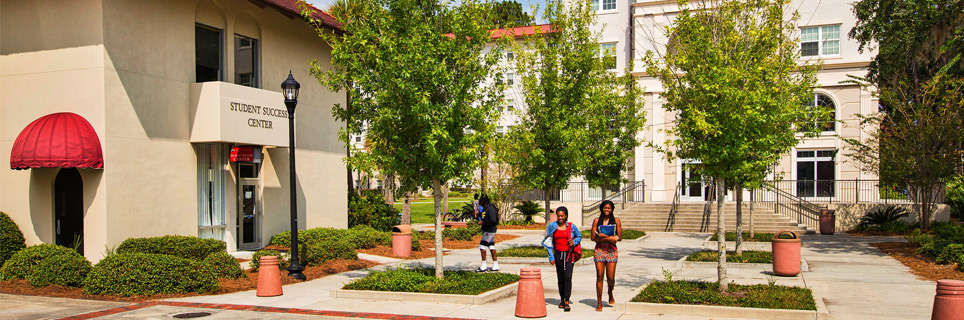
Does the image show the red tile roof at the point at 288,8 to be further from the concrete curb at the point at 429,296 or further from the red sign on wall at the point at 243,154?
the concrete curb at the point at 429,296

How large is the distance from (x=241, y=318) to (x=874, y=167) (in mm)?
23048

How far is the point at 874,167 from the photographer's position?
25.1 meters

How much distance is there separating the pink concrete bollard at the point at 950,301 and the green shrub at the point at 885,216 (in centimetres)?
2092

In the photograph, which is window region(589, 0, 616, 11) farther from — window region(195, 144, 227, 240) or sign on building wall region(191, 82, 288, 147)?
window region(195, 144, 227, 240)

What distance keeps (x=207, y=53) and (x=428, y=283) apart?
9111mm

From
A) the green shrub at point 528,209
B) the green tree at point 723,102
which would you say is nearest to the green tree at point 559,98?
the green tree at point 723,102

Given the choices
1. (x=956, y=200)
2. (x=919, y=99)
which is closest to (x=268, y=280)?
(x=919, y=99)

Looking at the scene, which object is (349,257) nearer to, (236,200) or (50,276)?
(236,200)

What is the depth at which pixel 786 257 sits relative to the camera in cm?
1438

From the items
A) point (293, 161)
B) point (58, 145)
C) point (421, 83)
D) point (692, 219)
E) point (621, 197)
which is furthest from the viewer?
point (621, 197)

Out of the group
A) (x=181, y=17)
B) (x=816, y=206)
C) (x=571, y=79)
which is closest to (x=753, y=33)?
(x=571, y=79)

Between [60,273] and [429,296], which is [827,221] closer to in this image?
[429,296]

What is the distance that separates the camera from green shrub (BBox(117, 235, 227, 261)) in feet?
47.1

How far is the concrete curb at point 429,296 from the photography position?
1119 centimetres
